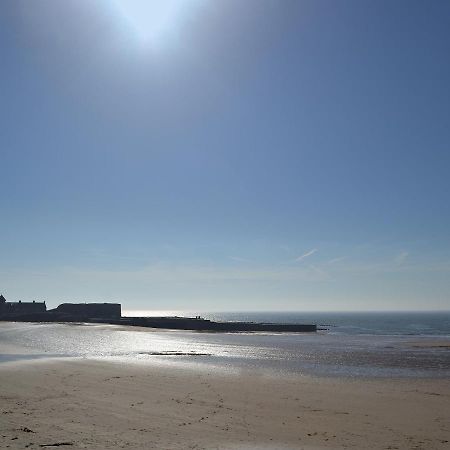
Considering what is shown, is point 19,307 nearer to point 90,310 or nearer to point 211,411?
point 90,310

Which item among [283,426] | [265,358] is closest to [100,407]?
[283,426]

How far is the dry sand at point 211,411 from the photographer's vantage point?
34.0ft

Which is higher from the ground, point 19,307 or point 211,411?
point 19,307

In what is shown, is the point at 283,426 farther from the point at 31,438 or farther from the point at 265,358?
the point at 265,358

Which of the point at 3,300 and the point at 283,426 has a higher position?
the point at 3,300

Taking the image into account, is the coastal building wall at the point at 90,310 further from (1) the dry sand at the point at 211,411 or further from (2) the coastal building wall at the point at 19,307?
(1) the dry sand at the point at 211,411

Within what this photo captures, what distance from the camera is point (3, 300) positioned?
103 meters

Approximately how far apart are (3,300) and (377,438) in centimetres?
10525

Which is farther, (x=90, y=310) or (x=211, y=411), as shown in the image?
(x=90, y=310)

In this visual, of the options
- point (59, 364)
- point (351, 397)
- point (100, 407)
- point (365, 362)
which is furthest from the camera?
point (365, 362)

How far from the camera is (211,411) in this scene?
13680 mm

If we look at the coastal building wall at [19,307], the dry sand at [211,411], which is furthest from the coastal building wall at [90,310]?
the dry sand at [211,411]

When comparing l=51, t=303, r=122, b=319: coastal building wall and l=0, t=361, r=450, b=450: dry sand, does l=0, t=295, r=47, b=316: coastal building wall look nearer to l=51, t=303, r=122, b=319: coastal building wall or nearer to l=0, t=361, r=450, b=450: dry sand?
l=51, t=303, r=122, b=319: coastal building wall

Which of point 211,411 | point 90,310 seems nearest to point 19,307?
point 90,310
